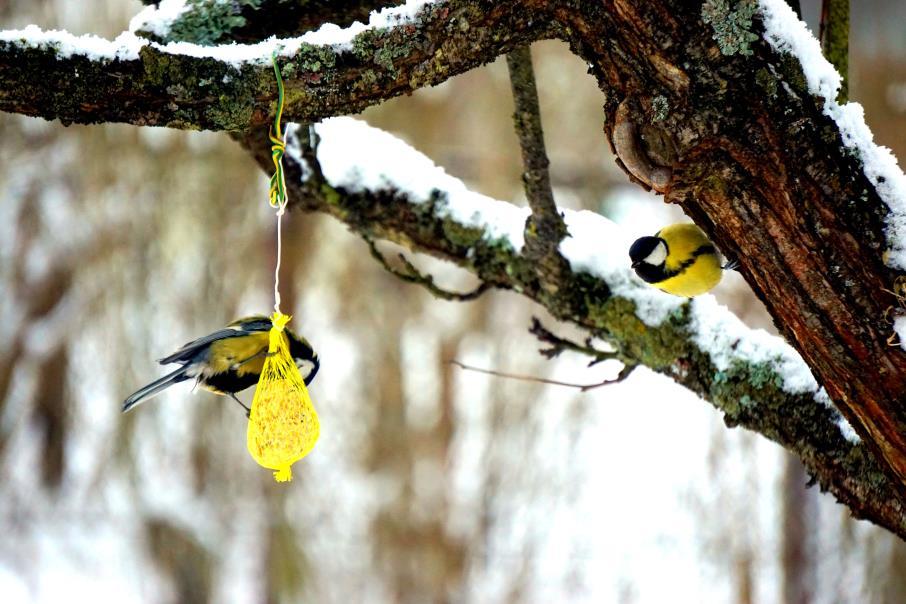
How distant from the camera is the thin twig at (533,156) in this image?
1372 mm

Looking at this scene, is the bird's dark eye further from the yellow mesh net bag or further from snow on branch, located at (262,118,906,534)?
the yellow mesh net bag

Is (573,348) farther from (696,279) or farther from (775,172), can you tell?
(775,172)

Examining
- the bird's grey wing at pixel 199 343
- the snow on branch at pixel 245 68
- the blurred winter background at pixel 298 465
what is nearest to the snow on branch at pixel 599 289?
the bird's grey wing at pixel 199 343

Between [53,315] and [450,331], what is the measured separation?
6.62ft

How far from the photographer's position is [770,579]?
3787 millimetres

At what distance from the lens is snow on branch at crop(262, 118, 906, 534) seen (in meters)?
1.29

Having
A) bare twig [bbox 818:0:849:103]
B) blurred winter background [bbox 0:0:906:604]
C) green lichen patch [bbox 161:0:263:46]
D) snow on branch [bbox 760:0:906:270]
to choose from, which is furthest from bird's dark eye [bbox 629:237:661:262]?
blurred winter background [bbox 0:0:906:604]

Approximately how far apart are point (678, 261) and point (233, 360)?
863mm

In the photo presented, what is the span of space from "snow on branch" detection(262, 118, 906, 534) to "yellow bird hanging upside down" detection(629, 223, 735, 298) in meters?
0.03

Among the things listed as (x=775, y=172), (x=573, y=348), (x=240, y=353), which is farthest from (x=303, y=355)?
(x=775, y=172)

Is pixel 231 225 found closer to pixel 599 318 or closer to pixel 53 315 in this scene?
pixel 53 315

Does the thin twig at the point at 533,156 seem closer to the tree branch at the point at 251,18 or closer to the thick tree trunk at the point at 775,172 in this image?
the tree branch at the point at 251,18

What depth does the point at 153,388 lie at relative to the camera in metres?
1.47

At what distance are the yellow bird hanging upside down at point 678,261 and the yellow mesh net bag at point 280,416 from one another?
633 mm
